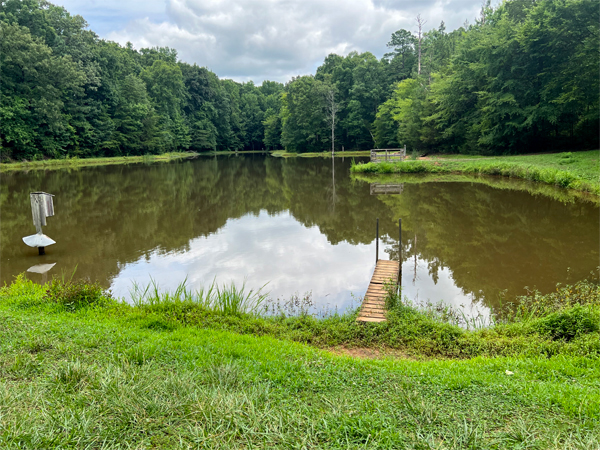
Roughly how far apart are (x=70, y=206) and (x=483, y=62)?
103 feet

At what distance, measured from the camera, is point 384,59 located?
62438 millimetres

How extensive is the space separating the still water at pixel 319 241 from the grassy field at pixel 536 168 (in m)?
2.20

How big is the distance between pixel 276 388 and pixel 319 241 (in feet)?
28.9

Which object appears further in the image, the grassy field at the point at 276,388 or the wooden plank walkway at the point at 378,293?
the wooden plank walkway at the point at 378,293

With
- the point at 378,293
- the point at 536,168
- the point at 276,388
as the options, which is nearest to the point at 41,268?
the point at 378,293

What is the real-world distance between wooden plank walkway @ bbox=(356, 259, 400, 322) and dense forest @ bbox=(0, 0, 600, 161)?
2303 cm

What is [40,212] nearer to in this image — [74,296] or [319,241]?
[74,296]

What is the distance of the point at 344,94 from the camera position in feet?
209

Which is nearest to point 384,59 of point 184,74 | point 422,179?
point 184,74

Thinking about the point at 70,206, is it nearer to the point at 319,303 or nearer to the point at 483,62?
the point at 319,303

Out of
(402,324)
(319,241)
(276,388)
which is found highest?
(276,388)

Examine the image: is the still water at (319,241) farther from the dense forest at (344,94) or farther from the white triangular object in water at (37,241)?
the dense forest at (344,94)

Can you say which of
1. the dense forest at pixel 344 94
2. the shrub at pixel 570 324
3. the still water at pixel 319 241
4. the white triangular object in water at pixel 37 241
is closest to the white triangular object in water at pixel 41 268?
the still water at pixel 319 241

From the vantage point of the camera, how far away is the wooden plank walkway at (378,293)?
21.1 ft
